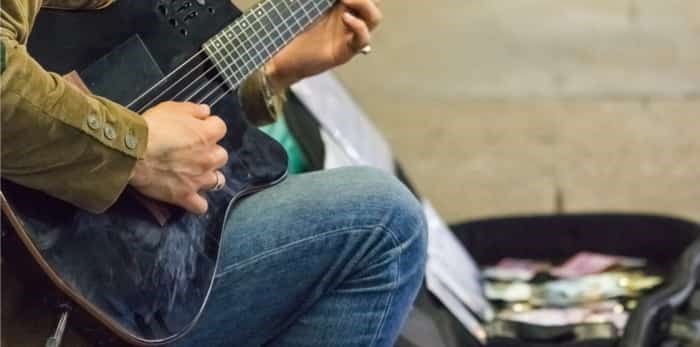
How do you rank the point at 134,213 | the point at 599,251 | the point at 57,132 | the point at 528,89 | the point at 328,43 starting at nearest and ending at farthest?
the point at 57,132 < the point at 134,213 < the point at 328,43 < the point at 599,251 < the point at 528,89

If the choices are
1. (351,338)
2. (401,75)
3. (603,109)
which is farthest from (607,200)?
(351,338)

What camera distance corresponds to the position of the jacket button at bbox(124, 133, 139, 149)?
894 millimetres

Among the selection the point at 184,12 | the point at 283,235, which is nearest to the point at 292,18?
the point at 184,12

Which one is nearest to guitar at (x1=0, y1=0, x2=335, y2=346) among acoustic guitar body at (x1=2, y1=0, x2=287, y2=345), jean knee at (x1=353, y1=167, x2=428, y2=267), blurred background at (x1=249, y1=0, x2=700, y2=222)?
acoustic guitar body at (x1=2, y1=0, x2=287, y2=345)

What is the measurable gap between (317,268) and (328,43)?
30cm

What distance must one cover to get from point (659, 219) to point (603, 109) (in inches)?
17.5

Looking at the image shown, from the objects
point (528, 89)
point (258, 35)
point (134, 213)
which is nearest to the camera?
point (134, 213)

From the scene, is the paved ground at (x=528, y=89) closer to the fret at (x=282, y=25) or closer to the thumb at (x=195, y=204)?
the fret at (x=282, y=25)

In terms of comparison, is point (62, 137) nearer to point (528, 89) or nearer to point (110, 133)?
point (110, 133)

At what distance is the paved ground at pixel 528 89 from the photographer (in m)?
2.08

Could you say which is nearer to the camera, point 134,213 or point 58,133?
point 58,133

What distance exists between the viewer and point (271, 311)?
1040 millimetres

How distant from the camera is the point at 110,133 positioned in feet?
2.90

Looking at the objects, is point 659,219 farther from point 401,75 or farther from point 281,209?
point 281,209
